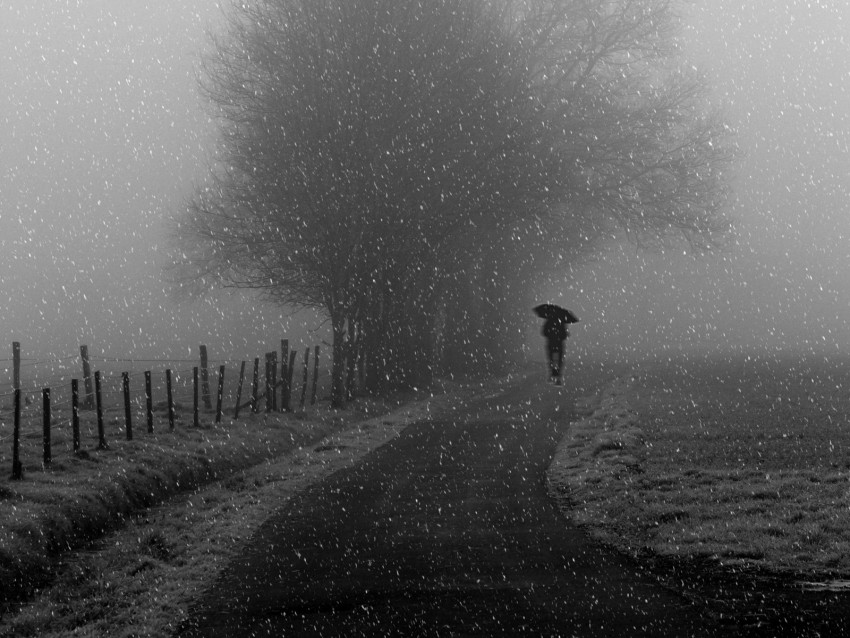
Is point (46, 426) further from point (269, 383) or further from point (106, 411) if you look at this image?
point (106, 411)

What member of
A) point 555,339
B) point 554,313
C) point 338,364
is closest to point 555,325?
point 554,313

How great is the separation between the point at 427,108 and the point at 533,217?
685cm

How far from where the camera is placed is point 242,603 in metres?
8.34

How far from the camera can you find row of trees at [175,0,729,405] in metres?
28.7

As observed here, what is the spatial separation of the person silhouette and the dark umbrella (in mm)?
83

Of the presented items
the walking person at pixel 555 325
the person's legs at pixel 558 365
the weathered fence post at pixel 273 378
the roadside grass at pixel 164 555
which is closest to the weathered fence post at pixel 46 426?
the roadside grass at pixel 164 555

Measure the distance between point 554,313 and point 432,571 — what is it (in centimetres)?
1832

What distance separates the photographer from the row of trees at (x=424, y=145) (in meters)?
28.7

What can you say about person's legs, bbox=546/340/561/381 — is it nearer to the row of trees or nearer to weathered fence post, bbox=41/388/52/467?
the row of trees

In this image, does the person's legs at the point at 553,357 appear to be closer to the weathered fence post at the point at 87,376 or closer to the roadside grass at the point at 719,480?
the roadside grass at the point at 719,480

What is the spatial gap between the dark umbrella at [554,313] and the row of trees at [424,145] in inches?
229

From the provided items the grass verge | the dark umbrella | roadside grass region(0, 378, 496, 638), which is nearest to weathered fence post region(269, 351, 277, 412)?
roadside grass region(0, 378, 496, 638)

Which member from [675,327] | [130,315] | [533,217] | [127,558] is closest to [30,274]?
[130,315]

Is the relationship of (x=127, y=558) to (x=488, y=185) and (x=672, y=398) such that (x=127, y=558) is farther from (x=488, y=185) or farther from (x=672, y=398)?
(x=488, y=185)
